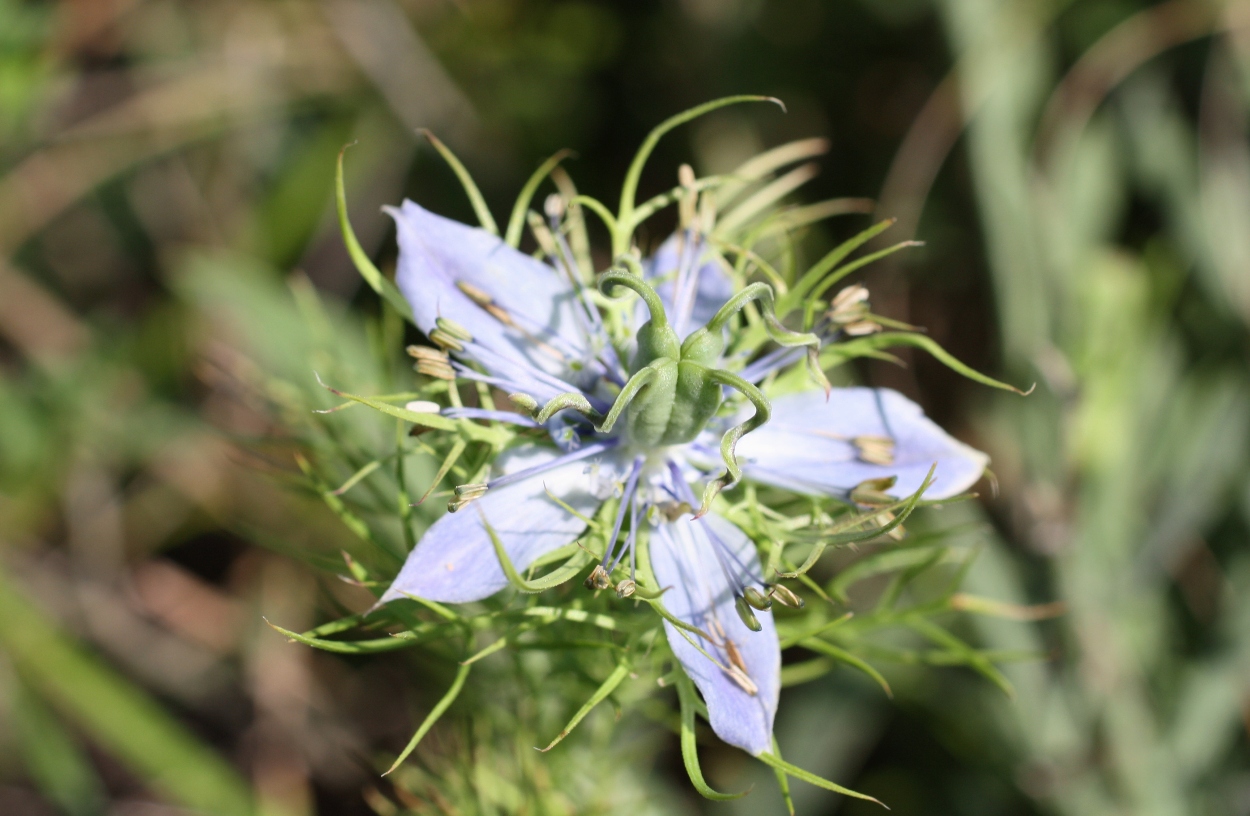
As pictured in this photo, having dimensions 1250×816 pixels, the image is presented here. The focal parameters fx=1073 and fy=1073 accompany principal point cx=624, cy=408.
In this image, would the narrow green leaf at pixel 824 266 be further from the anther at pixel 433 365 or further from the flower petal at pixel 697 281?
the anther at pixel 433 365

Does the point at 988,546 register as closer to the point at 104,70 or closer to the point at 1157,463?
the point at 1157,463

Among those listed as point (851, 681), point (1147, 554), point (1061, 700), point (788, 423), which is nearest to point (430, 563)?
point (788, 423)

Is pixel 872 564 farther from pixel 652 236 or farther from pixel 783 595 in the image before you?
pixel 652 236

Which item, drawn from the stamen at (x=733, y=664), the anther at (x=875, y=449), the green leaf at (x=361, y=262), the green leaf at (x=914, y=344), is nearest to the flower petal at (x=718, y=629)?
the stamen at (x=733, y=664)

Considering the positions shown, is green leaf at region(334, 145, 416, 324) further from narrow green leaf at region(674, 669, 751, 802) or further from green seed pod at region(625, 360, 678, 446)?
narrow green leaf at region(674, 669, 751, 802)

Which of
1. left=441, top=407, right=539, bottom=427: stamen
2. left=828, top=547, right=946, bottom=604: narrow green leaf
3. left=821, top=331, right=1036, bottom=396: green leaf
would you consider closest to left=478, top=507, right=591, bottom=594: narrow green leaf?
left=441, top=407, right=539, bottom=427: stamen

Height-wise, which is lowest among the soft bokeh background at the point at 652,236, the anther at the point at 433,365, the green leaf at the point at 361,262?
the soft bokeh background at the point at 652,236

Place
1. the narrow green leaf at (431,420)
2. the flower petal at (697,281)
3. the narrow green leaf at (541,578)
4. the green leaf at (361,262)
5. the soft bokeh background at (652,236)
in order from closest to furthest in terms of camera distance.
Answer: the narrow green leaf at (541,578)
the narrow green leaf at (431,420)
the green leaf at (361,262)
the flower petal at (697,281)
the soft bokeh background at (652,236)
